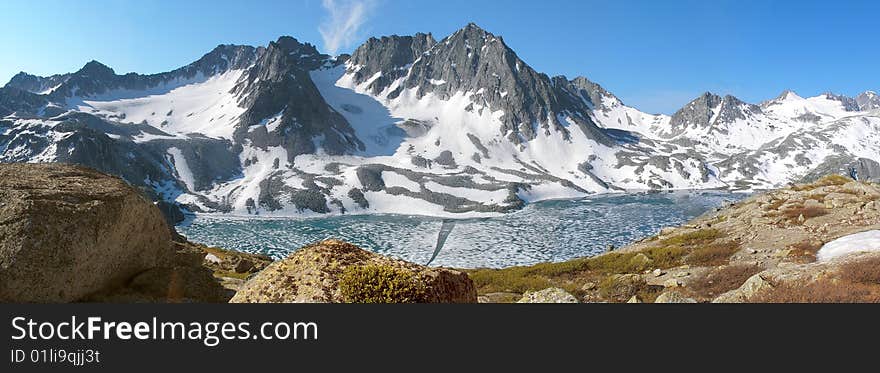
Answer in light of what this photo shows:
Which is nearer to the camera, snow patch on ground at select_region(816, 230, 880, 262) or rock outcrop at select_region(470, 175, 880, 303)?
rock outcrop at select_region(470, 175, 880, 303)

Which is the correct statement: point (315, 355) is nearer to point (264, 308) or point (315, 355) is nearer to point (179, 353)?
point (264, 308)

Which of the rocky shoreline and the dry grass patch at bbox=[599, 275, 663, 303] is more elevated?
the rocky shoreline

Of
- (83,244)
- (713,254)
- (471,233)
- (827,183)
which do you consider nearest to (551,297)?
(83,244)

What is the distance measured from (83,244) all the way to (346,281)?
6.66 metres

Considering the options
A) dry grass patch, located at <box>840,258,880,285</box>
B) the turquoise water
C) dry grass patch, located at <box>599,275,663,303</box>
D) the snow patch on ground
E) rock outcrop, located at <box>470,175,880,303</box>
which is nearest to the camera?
dry grass patch, located at <box>840,258,880,285</box>

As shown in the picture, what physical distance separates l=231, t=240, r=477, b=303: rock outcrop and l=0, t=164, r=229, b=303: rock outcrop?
13.8 ft

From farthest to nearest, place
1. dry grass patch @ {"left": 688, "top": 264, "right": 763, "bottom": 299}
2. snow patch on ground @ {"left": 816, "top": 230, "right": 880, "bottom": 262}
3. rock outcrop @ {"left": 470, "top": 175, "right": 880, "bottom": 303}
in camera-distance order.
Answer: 1. snow patch on ground @ {"left": 816, "top": 230, "right": 880, "bottom": 262}
2. dry grass patch @ {"left": 688, "top": 264, "right": 763, "bottom": 299}
3. rock outcrop @ {"left": 470, "top": 175, "right": 880, "bottom": 303}

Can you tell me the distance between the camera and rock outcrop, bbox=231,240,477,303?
8.49 meters

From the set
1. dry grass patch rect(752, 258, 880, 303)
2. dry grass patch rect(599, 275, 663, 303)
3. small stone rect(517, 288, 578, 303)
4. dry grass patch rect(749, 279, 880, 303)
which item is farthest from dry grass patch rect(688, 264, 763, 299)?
small stone rect(517, 288, 578, 303)

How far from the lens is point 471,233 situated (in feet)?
494

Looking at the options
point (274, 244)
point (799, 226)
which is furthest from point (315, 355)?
point (274, 244)

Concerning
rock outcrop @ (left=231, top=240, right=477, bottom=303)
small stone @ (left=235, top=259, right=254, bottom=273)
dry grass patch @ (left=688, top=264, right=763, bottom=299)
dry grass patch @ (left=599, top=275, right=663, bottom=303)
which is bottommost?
small stone @ (left=235, top=259, right=254, bottom=273)

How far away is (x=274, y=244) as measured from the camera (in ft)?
452

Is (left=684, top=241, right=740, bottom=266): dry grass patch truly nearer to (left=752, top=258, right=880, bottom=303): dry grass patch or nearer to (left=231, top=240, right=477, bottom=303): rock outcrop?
(left=752, top=258, right=880, bottom=303): dry grass patch
